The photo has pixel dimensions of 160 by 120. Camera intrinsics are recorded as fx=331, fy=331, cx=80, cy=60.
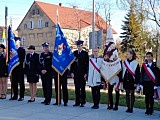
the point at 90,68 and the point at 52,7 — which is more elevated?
the point at 52,7

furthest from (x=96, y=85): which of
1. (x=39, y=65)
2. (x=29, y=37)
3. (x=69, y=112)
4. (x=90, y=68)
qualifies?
(x=29, y=37)

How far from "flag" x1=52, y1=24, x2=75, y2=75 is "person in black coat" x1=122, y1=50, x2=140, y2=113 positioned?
1962mm

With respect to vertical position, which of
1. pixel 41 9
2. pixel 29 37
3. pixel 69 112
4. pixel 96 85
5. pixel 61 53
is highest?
pixel 41 9

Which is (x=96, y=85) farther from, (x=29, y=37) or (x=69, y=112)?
(x=29, y=37)

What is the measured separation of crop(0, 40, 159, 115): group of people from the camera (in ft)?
29.8

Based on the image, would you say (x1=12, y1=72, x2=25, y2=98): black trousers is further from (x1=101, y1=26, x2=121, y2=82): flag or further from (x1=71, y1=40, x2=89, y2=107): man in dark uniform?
(x1=101, y1=26, x2=121, y2=82): flag

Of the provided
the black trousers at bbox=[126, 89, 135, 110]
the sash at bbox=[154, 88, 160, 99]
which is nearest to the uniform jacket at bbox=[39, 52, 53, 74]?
the black trousers at bbox=[126, 89, 135, 110]

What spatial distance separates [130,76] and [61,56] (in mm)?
2605

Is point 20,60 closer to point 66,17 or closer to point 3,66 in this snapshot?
point 3,66

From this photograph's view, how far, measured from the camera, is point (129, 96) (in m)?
9.42

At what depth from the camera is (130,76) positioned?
30.7 feet

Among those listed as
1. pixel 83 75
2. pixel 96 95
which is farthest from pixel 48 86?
pixel 96 95

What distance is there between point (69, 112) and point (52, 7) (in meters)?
54.5

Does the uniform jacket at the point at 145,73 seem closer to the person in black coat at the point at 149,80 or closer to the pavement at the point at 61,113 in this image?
the person in black coat at the point at 149,80
